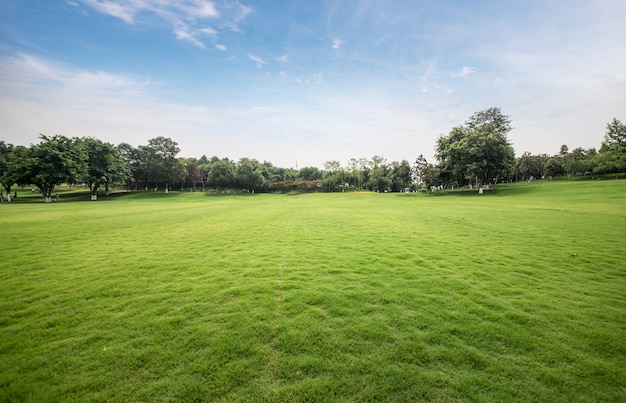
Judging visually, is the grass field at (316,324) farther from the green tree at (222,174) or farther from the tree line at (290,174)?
the green tree at (222,174)

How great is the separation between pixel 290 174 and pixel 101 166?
64376 millimetres

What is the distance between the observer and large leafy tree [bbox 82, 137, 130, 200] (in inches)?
1996

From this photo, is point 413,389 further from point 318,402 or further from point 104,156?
point 104,156

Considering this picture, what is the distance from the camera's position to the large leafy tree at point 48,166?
41688 millimetres

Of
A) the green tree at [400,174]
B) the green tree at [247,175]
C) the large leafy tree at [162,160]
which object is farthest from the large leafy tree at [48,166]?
the green tree at [400,174]

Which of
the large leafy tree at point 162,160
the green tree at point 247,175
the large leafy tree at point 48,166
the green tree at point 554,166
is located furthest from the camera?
the green tree at point 554,166

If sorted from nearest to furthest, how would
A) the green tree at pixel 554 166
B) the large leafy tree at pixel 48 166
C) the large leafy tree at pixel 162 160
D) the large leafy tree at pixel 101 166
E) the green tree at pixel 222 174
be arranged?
the large leafy tree at pixel 48 166 → the large leafy tree at pixel 101 166 → the large leafy tree at pixel 162 160 → the green tree at pixel 222 174 → the green tree at pixel 554 166

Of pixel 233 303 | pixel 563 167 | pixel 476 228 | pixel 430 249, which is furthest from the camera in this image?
pixel 563 167

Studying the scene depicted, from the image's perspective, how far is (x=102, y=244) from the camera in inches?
424

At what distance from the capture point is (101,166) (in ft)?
173

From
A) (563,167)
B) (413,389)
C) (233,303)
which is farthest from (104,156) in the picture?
(563,167)

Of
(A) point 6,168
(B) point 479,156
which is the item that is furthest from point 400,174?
(A) point 6,168

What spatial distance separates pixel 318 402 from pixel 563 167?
117 m

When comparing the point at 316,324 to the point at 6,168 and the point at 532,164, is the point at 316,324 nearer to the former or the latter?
the point at 6,168
